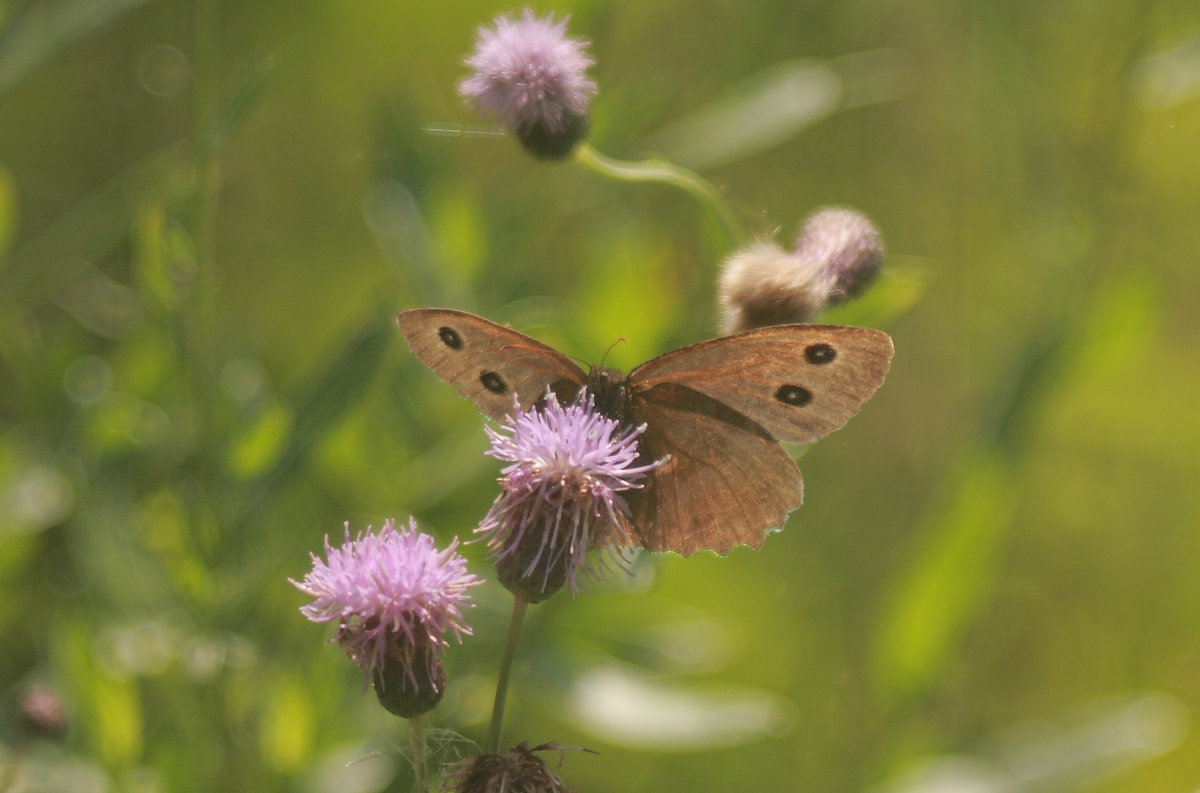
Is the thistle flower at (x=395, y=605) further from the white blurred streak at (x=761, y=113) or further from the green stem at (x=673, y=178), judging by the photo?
the white blurred streak at (x=761, y=113)

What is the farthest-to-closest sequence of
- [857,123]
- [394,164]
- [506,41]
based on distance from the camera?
[857,123] → [394,164] → [506,41]

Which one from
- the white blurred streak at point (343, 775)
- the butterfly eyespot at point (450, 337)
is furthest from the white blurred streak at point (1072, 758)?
the butterfly eyespot at point (450, 337)

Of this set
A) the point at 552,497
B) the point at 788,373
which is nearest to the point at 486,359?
the point at 552,497

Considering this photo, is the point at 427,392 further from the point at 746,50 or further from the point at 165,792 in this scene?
the point at 746,50

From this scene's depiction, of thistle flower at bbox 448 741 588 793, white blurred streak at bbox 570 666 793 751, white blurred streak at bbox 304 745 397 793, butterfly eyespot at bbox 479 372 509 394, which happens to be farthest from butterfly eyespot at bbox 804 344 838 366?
white blurred streak at bbox 304 745 397 793


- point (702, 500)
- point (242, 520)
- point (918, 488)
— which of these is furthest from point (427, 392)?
point (918, 488)

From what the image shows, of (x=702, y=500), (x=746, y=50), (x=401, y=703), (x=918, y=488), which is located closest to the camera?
(x=401, y=703)

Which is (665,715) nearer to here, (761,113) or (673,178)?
(673,178)
